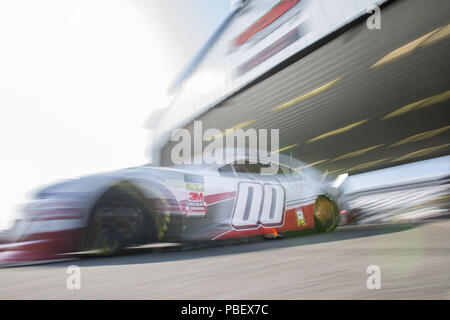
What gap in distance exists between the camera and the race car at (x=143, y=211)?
2.95 metres

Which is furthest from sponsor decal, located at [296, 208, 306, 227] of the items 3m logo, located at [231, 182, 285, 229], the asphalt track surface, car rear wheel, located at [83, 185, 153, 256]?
→ car rear wheel, located at [83, 185, 153, 256]

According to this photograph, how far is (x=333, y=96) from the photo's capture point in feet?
32.9

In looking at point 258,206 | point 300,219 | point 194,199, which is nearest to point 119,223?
point 194,199

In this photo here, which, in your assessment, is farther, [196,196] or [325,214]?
[325,214]

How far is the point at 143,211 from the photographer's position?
328 cm

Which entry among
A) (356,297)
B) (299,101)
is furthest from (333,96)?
(356,297)

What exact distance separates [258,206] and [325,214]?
158cm

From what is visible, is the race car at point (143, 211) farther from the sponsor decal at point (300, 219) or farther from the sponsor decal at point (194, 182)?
the sponsor decal at point (300, 219)

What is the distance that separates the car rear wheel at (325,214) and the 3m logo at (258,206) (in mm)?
908

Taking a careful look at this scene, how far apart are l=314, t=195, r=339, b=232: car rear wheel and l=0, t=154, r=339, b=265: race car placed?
3.08 ft

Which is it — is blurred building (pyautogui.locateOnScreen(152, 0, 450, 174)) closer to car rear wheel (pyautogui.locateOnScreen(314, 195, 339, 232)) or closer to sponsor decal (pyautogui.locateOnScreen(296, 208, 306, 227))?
car rear wheel (pyautogui.locateOnScreen(314, 195, 339, 232))

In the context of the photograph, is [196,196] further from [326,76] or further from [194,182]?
[326,76]

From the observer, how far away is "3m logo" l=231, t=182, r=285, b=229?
147 inches
